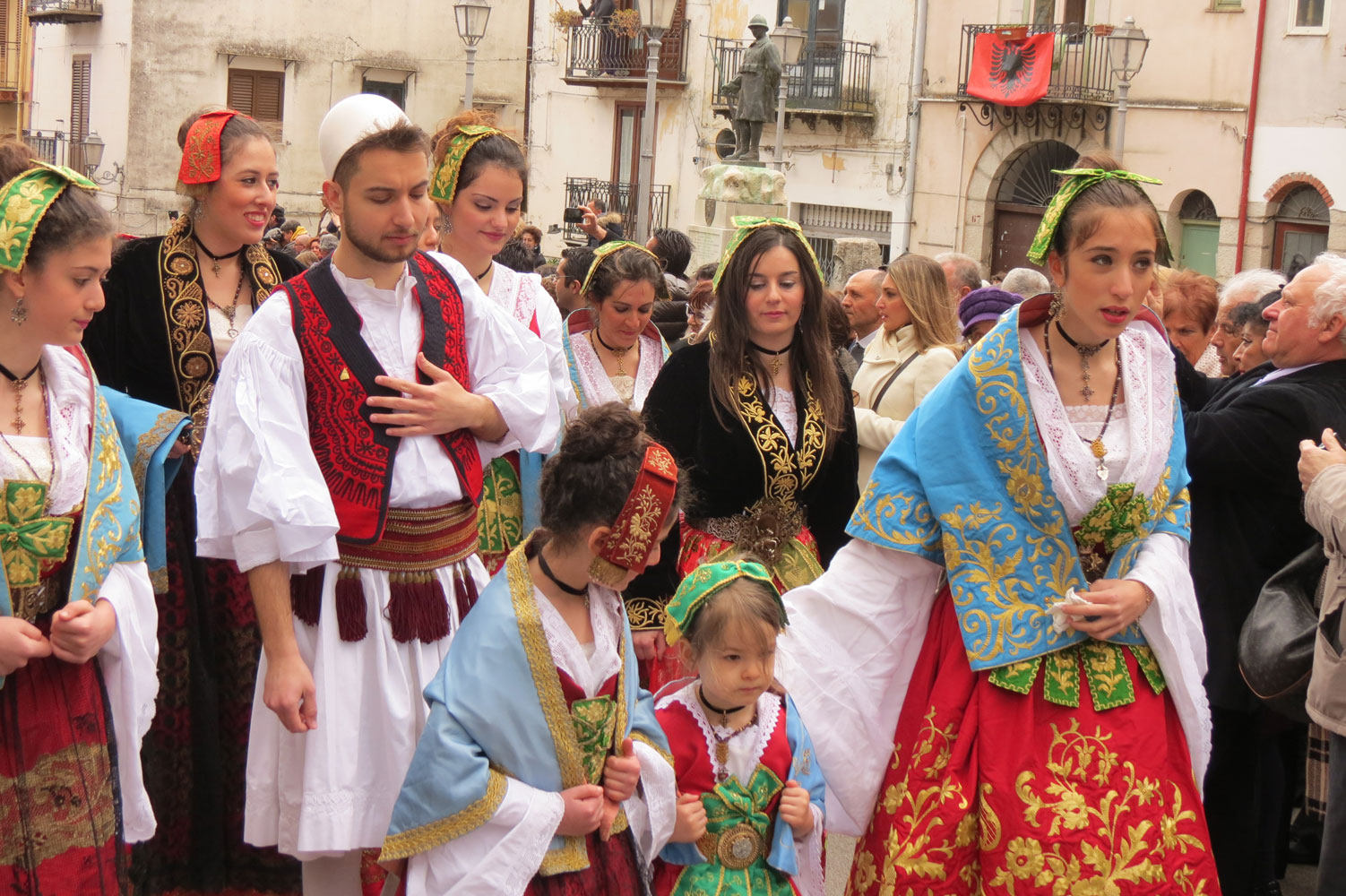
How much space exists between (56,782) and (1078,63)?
2050 centimetres

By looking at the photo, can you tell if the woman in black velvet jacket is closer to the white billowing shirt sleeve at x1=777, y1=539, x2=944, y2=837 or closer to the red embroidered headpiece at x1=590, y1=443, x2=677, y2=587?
the white billowing shirt sleeve at x1=777, y1=539, x2=944, y2=837

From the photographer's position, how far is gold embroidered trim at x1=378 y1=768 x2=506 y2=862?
9.62ft

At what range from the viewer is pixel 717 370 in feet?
14.2

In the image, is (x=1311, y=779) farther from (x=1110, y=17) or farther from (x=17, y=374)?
(x=1110, y=17)

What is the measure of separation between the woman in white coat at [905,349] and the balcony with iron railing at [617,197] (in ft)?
70.6

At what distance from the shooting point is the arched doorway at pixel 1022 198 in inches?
880

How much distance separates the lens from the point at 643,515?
3.02 meters

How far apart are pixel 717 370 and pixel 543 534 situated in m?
1.31

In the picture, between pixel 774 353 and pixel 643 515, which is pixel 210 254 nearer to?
pixel 774 353

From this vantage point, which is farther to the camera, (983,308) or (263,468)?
(983,308)

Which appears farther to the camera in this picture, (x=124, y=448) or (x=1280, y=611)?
(x=1280, y=611)

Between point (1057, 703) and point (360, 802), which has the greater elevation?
point (1057, 703)

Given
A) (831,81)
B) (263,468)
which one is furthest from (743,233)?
(831,81)

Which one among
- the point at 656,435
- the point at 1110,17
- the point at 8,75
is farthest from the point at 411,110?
the point at 656,435
